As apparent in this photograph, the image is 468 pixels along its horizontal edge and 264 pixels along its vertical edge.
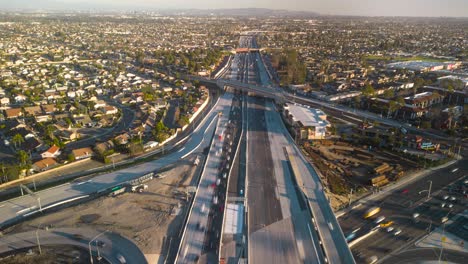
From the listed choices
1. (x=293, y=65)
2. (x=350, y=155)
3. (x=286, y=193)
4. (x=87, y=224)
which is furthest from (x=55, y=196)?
(x=293, y=65)

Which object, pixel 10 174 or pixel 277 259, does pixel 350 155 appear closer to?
pixel 277 259

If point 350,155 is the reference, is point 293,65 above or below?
above

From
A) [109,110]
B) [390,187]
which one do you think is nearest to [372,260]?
[390,187]

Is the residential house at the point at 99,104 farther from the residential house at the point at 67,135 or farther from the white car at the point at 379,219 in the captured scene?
the white car at the point at 379,219

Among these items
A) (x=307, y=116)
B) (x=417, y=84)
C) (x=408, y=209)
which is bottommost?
(x=408, y=209)

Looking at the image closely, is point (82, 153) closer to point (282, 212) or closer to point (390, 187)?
point (282, 212)

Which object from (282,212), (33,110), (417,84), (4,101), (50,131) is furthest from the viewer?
(417,84)

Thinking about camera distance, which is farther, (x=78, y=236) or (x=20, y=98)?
(x=20, y=98)
